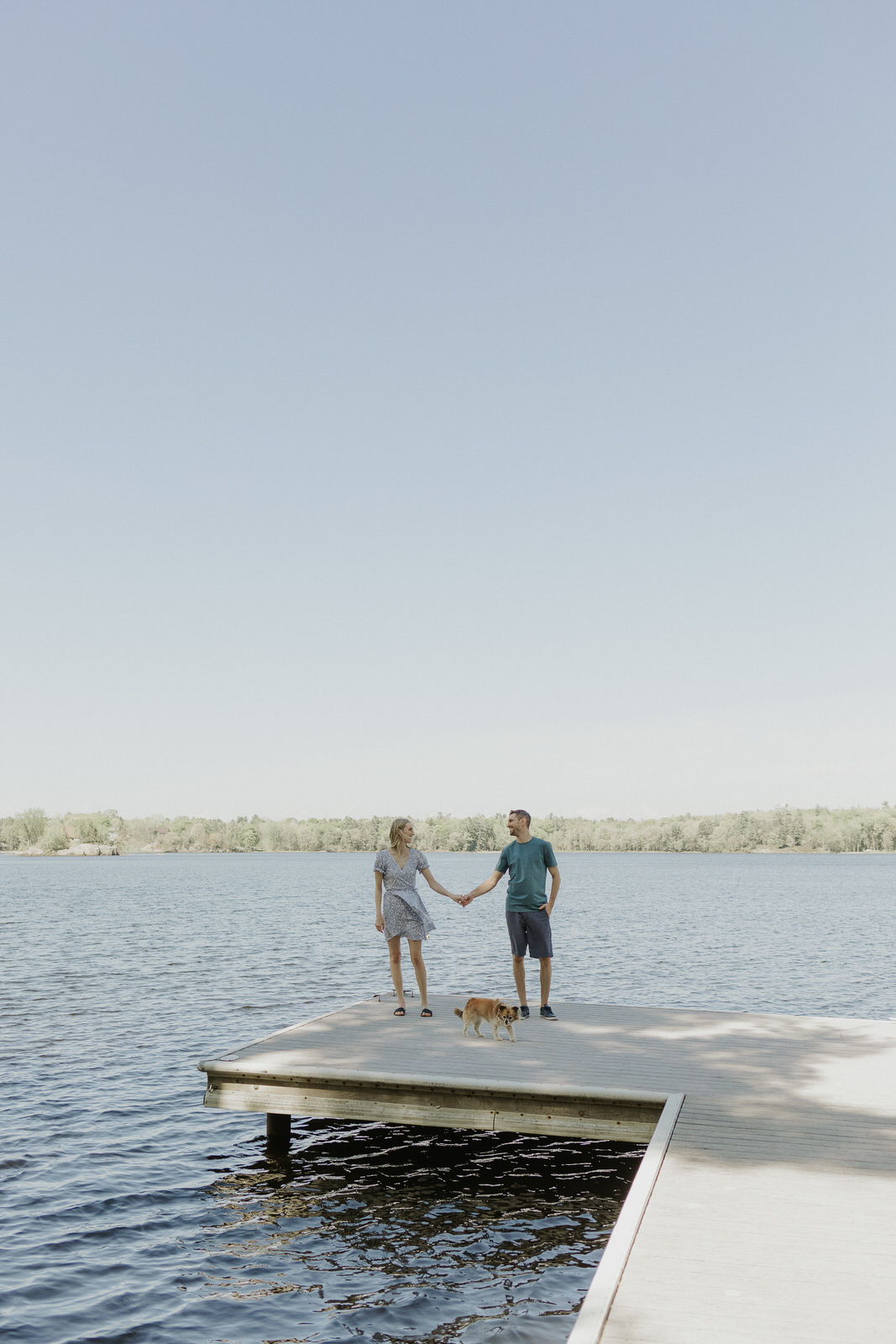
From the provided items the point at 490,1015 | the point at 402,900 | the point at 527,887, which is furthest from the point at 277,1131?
the point at 527,887

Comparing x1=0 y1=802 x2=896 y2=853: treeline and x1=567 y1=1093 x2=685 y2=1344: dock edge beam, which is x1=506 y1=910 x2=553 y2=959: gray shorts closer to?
x1=567 y1=1093 x2=685 y2=1344: dock edge beam

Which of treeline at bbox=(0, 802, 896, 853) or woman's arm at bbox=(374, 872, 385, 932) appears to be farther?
treeline at bbox=(0, 802, 896, 853)

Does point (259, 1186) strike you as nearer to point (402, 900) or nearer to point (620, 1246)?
point (402, 900)

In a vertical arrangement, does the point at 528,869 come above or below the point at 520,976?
above

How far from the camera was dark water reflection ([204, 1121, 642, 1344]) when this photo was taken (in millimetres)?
6531

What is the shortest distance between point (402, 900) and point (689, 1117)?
401 centimetres

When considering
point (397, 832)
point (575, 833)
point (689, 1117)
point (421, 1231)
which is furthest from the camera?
point (575, 833)

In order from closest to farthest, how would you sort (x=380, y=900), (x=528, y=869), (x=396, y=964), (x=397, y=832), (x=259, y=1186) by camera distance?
1. (x=259, y=1186)
2. (x=528, y=869)
3. (x=397, y=832)
4. (x=380, y=900)
5. (x=396, y=964)

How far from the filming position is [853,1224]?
17.9ft

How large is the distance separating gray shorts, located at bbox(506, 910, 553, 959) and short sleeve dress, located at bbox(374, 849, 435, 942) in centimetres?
85

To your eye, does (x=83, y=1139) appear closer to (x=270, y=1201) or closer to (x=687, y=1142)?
(x=270, y=1201)

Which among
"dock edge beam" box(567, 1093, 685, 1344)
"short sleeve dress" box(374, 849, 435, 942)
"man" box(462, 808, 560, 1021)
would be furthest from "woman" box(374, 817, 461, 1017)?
"dock edge beam" box(567, 1093, 685, 1344)

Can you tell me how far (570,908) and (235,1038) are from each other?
3676 cm

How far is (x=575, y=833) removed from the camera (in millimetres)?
196125
